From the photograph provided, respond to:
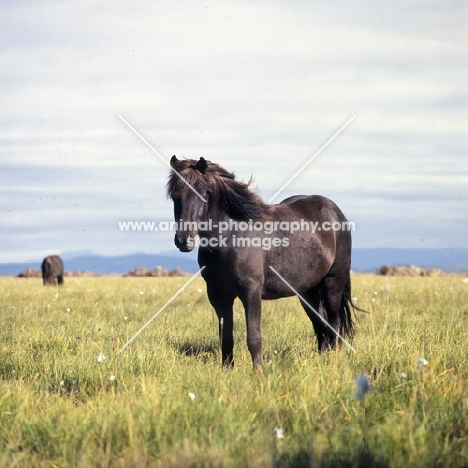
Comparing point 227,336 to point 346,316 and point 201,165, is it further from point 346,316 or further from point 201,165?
point 346,316

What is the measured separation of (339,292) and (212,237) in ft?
9.32

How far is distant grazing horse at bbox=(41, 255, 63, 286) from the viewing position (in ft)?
94.3

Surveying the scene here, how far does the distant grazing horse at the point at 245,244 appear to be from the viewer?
6789 millimetres

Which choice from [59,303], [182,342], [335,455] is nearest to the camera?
[335,455]

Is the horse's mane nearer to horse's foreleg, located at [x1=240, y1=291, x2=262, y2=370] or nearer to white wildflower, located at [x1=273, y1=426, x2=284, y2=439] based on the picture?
horse's foreleg, located at [x1=240, y1=291, x2=262, y2=370]

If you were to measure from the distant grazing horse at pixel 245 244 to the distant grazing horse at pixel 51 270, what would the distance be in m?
22.0

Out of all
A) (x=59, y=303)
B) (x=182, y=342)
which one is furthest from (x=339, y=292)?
(x=59, y=303)

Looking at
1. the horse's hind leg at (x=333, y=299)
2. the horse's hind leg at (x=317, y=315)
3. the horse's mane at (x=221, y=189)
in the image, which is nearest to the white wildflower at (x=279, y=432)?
the horse's mane at (x=221, y=189)

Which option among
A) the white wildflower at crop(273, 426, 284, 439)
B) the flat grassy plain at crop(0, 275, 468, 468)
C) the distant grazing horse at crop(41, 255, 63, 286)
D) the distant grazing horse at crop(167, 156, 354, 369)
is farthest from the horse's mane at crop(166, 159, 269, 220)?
the distant grazing horse at crop(41, 255, 63, 286)

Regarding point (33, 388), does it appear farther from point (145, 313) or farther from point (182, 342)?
point (145, 313)

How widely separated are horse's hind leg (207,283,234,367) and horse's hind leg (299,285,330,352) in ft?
5.35

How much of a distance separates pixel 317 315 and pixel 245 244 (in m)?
2.21

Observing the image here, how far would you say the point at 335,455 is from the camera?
390 cm

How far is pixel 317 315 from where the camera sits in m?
8.93
